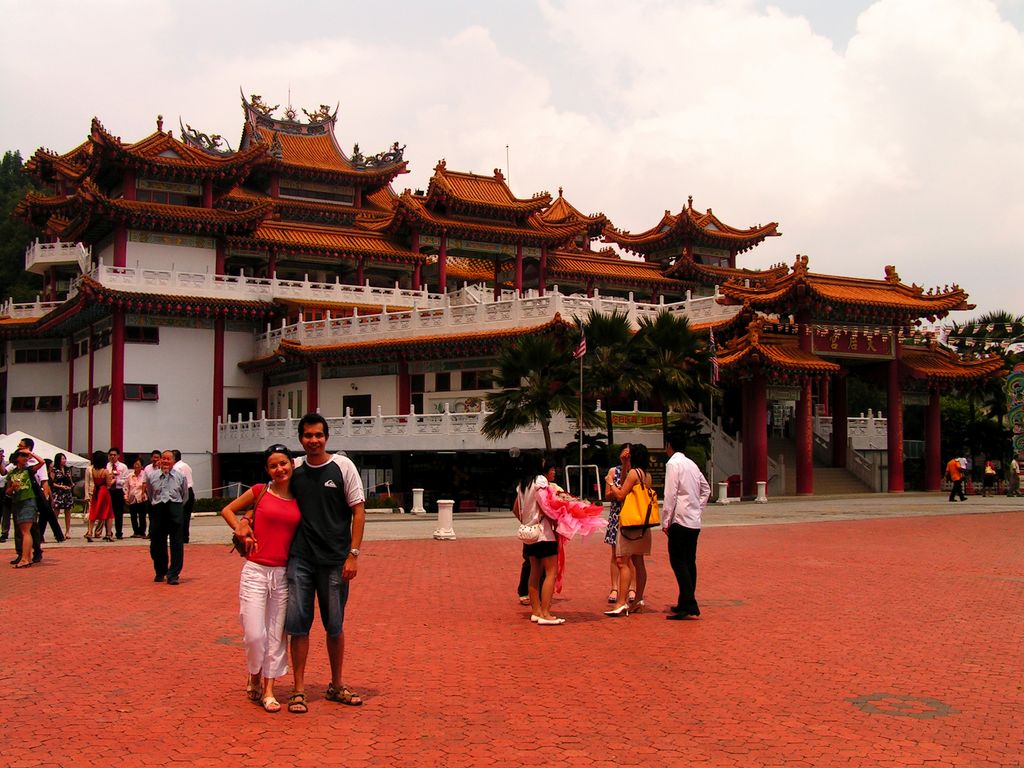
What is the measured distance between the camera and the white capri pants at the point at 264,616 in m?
7.71

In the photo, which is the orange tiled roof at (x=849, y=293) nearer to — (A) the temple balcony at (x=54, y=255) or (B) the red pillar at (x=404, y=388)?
(B) the red pillar at (x=404, y=388)

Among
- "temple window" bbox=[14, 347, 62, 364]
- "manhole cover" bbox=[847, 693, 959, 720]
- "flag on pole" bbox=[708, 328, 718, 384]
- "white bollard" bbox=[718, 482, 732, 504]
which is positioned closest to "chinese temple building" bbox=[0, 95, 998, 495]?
"temple window" bbox=[14, 347, 62, 364]

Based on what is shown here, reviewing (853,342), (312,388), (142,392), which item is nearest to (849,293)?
(853,342)

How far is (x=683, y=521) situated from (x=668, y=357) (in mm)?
20736

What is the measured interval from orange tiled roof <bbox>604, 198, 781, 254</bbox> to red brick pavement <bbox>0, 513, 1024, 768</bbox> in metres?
42.2

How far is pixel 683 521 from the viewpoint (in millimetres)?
11539

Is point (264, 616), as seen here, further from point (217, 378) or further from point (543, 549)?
point (217, 378)

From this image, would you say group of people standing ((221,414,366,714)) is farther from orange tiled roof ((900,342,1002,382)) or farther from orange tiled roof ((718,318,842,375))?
orange tiled roof ((900,342,1002,382))

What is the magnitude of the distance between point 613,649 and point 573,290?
46515mm

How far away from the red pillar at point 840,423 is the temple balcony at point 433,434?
7.90 meters

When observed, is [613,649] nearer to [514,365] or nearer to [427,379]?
[514,365]

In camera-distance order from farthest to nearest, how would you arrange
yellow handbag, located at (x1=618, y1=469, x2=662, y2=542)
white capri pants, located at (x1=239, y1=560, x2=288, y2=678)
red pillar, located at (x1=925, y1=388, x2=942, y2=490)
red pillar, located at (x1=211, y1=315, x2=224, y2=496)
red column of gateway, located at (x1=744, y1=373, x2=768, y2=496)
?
red pillar, located at (x1=211, y1=315, x2=224, y2=496) → red pillar, located at (x1=925, y1=388, x2=942, y2=490) → red column of gateway, located at (x1=744, y1=373, x2=768, y2=496) → yellow handbag, located at (x1=618, y1=469, x2=662, y2=542) → white capri pants, located at (x1=239, y1=560, x2=288, y2=678)

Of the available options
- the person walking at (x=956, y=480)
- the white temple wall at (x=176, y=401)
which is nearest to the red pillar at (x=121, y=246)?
the white temple wall at (x=176, y=401)

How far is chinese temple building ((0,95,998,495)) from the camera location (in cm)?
3859
